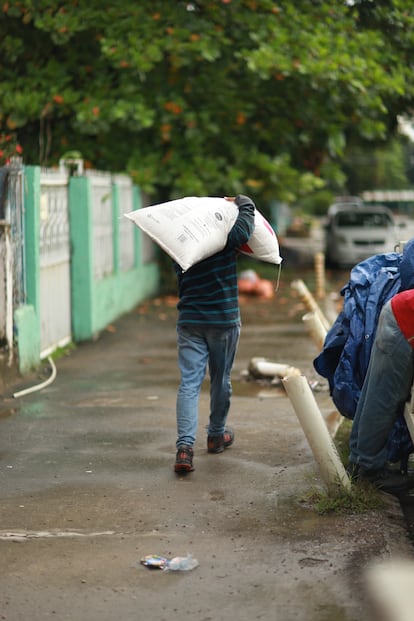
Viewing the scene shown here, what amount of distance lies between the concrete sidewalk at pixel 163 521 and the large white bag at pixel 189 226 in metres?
1.38

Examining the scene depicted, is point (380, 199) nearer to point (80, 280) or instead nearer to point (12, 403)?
point (80, 280)

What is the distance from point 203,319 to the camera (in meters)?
6.61

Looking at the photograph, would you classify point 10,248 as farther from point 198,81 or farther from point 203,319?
point 198,81

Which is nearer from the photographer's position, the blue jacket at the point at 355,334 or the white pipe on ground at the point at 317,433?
the white pipe on ground at the point at 317,433

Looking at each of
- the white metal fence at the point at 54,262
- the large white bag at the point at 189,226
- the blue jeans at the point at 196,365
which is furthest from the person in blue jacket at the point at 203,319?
the white metal fence at the point at 54,262

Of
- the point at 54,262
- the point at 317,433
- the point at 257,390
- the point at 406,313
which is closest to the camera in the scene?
the point at 406,313

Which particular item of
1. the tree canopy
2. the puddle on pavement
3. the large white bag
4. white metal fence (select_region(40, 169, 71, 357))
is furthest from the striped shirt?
the tree canopy

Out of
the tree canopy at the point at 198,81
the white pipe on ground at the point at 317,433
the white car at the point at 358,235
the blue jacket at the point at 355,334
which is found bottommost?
the white car at the point at 358,235

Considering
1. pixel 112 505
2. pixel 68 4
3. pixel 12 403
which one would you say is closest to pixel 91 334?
pixel 12 403

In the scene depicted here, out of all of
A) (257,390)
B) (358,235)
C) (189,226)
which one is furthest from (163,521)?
(358,235)

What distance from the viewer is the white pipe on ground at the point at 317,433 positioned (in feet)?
18.9

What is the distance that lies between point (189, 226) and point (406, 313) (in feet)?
5.00

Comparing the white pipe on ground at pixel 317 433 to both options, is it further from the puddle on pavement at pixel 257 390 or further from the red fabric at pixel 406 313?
the puddle on pavement at pixel 257 390

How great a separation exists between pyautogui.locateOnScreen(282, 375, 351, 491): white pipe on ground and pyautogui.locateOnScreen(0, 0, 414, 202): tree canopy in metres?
9.30
